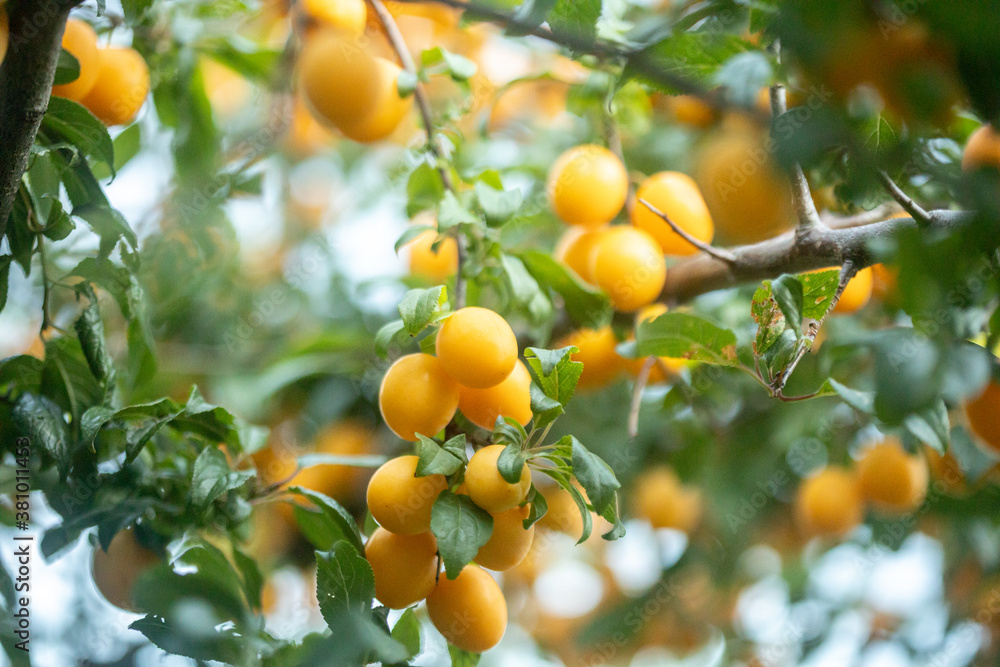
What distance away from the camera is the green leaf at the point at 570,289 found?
26.5 inches

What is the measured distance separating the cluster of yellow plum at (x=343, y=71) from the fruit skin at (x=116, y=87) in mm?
139

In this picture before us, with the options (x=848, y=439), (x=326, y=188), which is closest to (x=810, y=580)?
(x=848, y=439)

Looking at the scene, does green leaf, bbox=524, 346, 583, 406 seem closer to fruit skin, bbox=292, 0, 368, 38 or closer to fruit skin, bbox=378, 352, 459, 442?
fruit skin, bbox=378, 352, 459, 442

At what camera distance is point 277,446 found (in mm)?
935

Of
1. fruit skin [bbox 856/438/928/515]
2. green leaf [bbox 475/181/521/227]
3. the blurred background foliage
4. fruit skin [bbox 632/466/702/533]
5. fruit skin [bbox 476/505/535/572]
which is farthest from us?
fruit skin [bbox 632/466/702/533]

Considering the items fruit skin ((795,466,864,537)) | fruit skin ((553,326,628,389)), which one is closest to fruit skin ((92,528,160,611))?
fruit skin ((553,326,628,389))

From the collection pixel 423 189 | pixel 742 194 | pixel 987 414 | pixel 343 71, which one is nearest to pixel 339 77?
pixel 343 71

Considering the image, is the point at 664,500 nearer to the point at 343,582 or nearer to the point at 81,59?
the point at 343,582

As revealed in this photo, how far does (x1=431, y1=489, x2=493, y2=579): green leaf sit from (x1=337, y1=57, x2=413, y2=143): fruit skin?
360 mm

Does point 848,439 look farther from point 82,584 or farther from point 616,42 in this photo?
point 82,584

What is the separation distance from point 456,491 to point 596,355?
32cm

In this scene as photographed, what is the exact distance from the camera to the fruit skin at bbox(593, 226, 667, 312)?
26.2 inches

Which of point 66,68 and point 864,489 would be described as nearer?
point 66,68

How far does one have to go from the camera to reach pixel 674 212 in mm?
718
